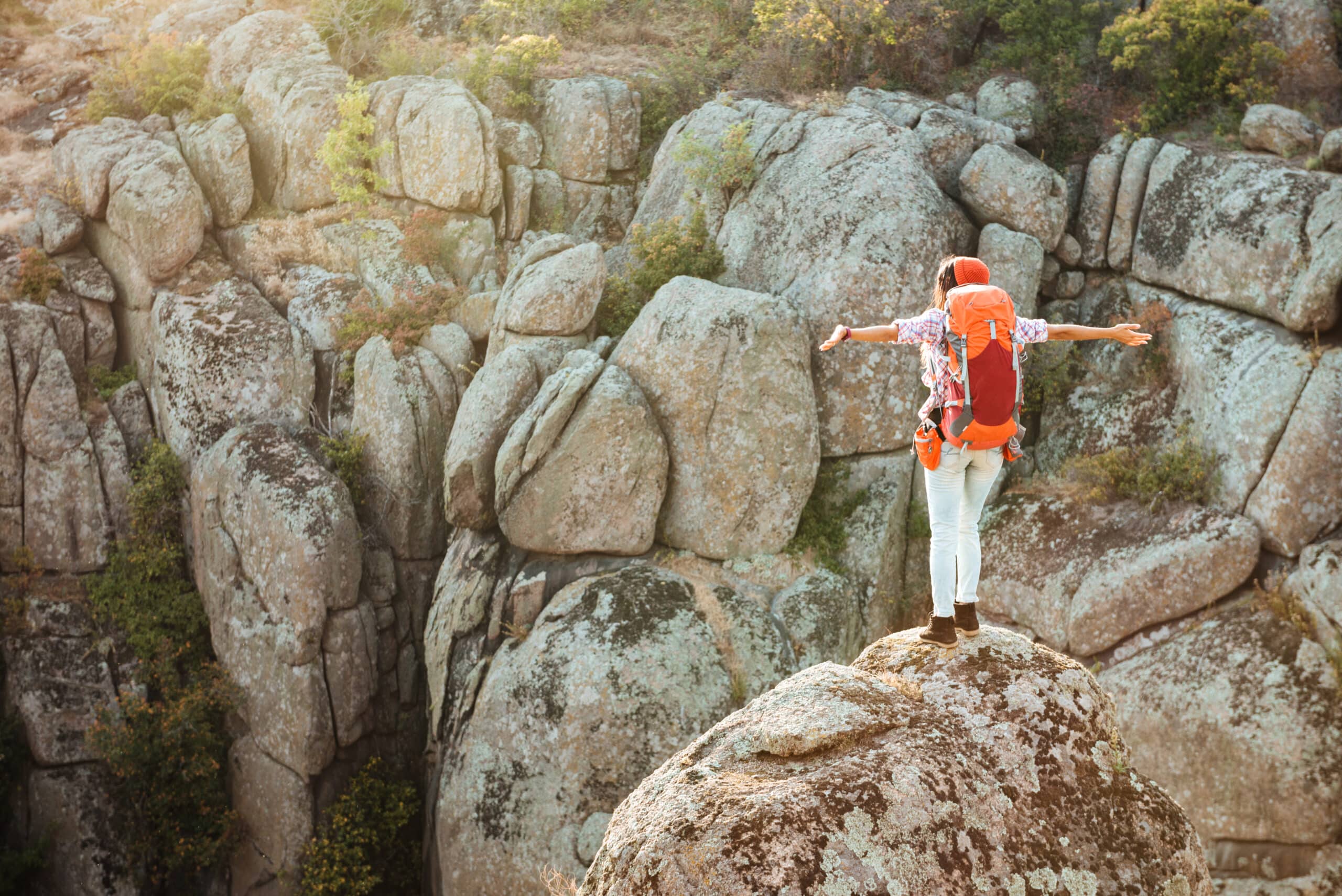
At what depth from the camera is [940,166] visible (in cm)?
1855

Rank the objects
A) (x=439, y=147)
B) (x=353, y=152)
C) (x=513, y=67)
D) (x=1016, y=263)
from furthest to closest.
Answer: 1. (x=513, y=67)
2. (x=353, y=152)
3. (x=439, y=147)
4. (x=1016, y=263)

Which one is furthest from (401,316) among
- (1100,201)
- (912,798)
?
(912,798)

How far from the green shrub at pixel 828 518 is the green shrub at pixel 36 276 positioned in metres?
15.9

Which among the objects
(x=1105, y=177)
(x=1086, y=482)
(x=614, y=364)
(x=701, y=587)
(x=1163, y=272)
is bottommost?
(x=701, y=587)

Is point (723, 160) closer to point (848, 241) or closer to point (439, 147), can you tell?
point (848, 241)

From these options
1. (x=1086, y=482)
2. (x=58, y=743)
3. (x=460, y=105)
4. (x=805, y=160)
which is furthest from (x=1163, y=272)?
(x=58, y=743)

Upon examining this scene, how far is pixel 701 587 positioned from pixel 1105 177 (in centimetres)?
1022

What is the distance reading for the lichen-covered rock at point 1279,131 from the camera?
16.0 meters

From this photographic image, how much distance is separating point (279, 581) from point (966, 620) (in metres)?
14.3

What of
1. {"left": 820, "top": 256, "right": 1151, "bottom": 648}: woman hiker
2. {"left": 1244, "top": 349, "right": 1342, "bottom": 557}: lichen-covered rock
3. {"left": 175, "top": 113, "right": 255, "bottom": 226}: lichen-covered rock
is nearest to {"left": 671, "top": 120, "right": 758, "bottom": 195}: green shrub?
{"left": 175, "top": 113, "right": 255, "bottom": 226}: lichen-covered rock

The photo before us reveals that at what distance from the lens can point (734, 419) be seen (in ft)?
52.4

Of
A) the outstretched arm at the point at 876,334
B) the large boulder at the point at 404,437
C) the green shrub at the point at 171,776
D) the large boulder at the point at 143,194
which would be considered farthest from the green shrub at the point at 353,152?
the outstretched arm at the point at 876,334

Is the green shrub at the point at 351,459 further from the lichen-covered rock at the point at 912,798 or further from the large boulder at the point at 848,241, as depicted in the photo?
the lichen-covered rock at the point at 912,798

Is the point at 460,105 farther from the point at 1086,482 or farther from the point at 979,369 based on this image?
the point at 979,369
